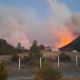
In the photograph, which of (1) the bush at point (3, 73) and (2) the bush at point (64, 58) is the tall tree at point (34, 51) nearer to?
(2) the bush at point (64, 58)

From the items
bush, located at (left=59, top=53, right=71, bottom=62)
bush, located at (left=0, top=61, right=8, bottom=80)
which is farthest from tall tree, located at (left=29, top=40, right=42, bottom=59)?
bush, located at (left=0, top=61, right=8, bottom=80)

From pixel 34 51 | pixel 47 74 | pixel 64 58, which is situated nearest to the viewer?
pixel 47 74

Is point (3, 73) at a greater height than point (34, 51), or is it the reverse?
point (34, 51)

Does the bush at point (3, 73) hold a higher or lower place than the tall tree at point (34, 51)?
lower

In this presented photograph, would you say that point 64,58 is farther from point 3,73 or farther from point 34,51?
point 3,73

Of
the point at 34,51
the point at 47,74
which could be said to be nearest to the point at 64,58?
the point at 34,51

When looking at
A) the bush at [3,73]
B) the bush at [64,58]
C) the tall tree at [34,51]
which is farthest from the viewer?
the bush at [64,58]

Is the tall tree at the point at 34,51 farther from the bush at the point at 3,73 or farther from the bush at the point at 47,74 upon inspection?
the bush at the point at 47,74

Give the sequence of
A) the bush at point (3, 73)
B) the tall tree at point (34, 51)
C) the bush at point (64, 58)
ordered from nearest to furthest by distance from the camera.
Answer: the bush at point (3, 73) → the tall tree at point (34, 51) → the bush at point (64, 58)

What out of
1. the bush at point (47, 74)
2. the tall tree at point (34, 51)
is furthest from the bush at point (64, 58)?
the bush at point (47, 74)

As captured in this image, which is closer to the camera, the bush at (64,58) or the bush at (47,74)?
the bush at (47,74)

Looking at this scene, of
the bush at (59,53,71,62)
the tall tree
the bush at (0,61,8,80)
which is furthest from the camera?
the bush at (59,53,71,62)

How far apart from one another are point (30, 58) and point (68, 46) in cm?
3065

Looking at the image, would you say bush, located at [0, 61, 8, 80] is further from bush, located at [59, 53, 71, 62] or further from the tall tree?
bush, located at [59, 53, 71, 62]
